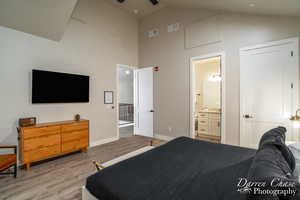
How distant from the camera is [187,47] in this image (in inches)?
162

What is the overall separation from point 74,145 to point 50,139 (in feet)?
1.73

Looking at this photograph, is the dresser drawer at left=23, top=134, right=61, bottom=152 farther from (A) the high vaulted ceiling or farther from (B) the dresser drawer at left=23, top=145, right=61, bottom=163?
(A) the high vaulted ceiling

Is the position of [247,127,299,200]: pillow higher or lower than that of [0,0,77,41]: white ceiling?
lower

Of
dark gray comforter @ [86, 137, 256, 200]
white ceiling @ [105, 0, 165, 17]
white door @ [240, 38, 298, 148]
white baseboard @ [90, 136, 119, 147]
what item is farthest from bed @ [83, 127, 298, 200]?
white ceiling @ [105, 0, 165, 17]

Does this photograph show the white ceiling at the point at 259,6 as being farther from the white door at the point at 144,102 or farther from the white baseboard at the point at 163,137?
the white baseboard at the point at 163,137

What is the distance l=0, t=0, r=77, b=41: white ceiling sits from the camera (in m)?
2.39

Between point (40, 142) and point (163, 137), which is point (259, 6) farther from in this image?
point (40, 142)

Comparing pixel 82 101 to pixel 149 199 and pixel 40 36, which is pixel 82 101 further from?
pixel 149 199

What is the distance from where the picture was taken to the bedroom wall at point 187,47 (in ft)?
10.1

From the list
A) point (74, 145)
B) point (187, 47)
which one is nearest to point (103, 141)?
point (74, 145)

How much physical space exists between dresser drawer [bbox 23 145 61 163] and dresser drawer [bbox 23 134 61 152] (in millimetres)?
60

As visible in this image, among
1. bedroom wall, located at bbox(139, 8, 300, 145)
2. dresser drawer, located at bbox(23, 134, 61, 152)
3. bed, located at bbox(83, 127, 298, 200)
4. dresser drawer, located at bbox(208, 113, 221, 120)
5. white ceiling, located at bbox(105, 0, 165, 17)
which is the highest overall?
white ceiling, located at bbox(105, 0, 165, 17)

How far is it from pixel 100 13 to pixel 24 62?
2.41m

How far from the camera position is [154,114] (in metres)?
4.88
